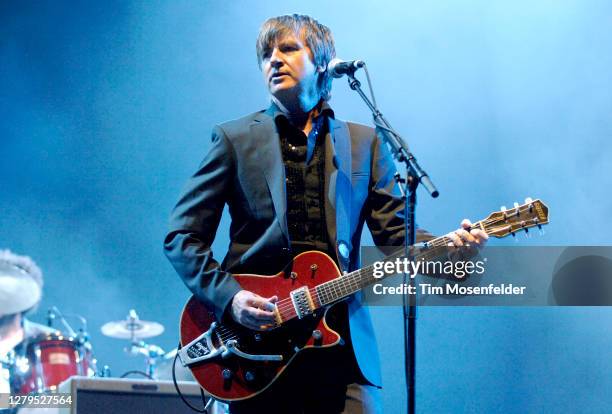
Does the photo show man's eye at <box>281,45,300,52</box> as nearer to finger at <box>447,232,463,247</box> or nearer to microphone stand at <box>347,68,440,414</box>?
microphone stand at <box>347,68,440,414</box>

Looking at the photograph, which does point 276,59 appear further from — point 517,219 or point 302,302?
point 517,219

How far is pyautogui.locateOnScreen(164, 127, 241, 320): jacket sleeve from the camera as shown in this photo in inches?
118

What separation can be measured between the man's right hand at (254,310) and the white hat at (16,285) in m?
3.54

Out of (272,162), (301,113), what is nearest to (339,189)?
(272,162)

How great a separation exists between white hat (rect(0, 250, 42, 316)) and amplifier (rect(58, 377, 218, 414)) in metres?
2.16

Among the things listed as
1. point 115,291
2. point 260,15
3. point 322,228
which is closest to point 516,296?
point 322,228

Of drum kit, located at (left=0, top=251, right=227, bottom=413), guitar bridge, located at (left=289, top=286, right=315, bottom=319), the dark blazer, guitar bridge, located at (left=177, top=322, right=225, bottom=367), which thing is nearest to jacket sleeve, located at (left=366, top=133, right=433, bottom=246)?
the dark blazer

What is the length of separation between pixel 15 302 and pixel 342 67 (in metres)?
3.91

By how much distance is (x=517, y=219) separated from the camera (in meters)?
3.06

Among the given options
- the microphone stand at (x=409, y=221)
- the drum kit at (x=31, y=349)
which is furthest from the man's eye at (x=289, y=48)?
the drum kit at (x=31, y=349)

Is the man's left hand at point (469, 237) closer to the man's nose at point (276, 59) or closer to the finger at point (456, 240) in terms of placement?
the finger at point (456, 240)

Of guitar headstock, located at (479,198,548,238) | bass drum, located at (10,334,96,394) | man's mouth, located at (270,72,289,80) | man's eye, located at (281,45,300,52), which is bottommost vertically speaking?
guitar headstock, located at (479,198,548,238)

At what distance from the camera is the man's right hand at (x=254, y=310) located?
2.87 meters

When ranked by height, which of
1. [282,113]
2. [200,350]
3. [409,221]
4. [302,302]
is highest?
[282,113]
